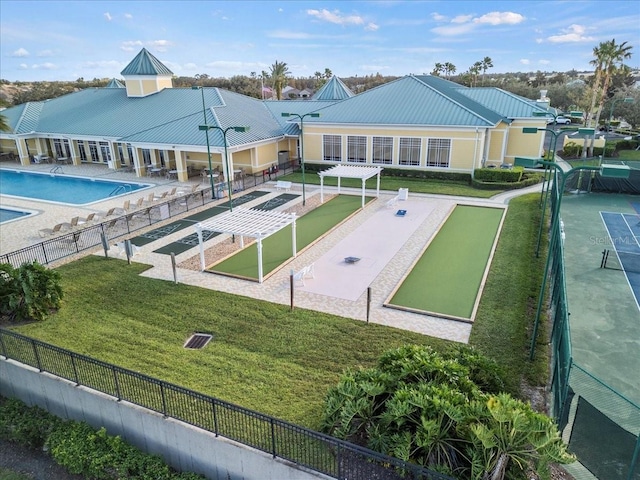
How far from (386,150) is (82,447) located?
29.1m

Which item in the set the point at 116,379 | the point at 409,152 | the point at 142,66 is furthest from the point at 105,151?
the point at 116,379

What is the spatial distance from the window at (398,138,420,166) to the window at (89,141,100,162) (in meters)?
26.7

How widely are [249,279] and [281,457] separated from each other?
9.30 metres

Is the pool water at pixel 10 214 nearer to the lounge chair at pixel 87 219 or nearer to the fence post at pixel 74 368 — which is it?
the lounge chair at pixel 87 219

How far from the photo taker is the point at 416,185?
31.9 m

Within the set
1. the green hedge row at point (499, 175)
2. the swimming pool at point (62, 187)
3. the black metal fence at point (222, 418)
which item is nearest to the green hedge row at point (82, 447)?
the black metal fence at point (222, 418)

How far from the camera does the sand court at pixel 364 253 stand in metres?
16.4

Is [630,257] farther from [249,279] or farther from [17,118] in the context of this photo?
[17,118]

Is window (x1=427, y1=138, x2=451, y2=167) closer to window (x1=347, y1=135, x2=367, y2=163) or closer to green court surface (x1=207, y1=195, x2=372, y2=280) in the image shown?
window (x1=347, y1=135, x2=367, y2=163)

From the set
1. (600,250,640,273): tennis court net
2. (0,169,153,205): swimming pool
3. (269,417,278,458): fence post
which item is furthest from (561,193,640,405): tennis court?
(0,169,153,205): swimming pool

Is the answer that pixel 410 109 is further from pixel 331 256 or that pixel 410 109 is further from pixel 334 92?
pixel 331 256

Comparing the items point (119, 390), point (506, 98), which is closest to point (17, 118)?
point (119, 390)

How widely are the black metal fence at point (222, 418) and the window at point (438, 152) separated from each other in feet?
91.1

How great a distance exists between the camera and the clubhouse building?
106 feet
